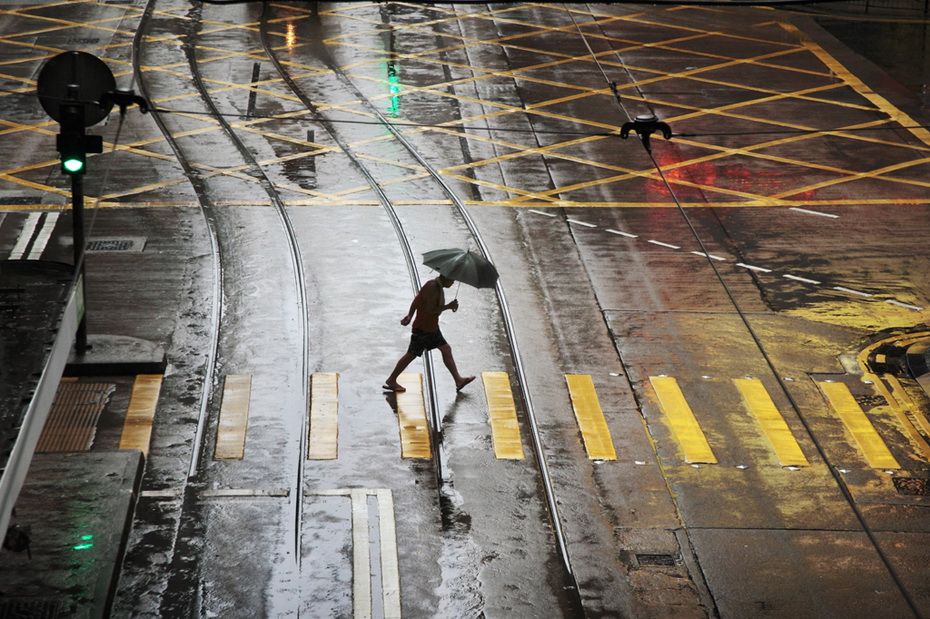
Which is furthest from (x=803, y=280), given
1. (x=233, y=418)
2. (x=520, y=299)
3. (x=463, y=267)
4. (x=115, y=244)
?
(x=115, y=244)

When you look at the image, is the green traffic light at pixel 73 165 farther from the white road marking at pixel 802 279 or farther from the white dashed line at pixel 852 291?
the white dashed line at pixel 852 291

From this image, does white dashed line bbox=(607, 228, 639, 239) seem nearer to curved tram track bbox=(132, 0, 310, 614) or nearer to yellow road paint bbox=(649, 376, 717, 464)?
curved tram track bbox=(132, 0, 310, 614)

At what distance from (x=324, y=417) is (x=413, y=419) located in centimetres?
86

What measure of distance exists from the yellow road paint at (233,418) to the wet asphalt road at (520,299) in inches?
4.8

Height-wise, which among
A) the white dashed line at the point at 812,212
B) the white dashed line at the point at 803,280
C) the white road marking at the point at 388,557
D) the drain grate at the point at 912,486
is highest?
the white road marking at the point at 388,557

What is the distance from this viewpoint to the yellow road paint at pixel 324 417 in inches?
498

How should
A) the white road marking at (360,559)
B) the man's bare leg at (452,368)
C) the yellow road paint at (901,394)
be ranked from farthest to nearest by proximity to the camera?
the man's bare leg at (452,368), the yellow road paint at (901,394), the white road marking at (360,559)

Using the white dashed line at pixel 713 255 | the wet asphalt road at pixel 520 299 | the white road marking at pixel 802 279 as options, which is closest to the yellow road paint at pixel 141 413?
the wet asphalt road at pixel 520 299

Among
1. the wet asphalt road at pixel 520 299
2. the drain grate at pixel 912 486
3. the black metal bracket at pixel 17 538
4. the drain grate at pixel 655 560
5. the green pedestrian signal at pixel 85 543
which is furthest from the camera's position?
the drain grate at pixel 912 486

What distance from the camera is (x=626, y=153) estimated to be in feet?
73.8

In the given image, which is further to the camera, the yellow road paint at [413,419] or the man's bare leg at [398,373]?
the man's bare leg at [398,373]

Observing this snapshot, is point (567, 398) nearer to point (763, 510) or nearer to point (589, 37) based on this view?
point (763, 510)

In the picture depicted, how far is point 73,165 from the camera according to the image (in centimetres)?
1279

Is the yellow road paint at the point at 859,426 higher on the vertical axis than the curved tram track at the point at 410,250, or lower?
lower
